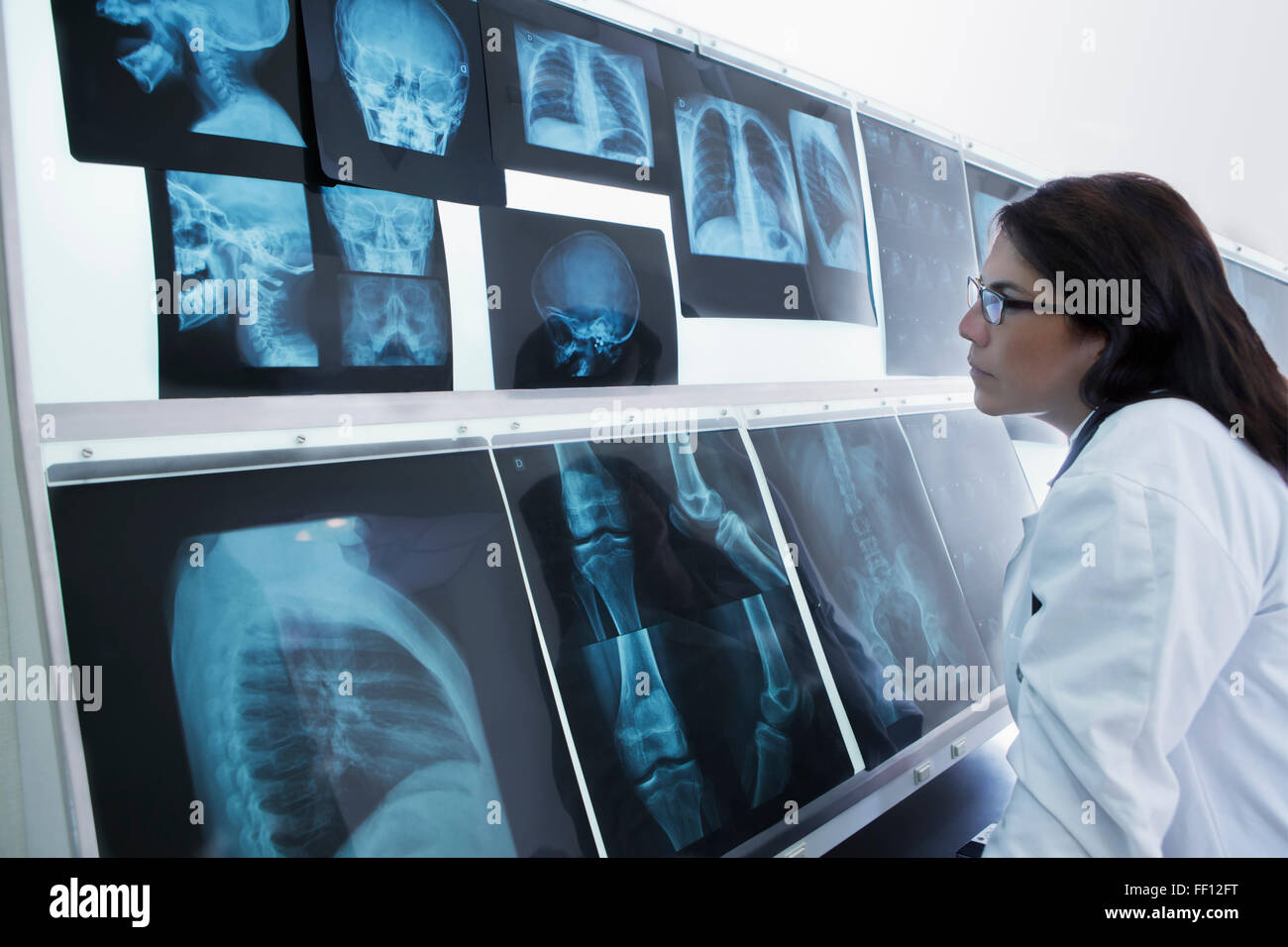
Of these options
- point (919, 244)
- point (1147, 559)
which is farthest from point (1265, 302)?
point (1147, 559)

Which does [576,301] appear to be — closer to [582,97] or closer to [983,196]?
[582,97]

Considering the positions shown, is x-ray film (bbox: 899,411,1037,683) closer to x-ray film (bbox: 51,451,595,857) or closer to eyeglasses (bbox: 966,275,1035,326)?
eyeglasses (bbox: 966,275,1035,326)

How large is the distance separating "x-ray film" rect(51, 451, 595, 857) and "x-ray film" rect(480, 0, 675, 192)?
519mm

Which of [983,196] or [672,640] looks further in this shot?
[983,196]

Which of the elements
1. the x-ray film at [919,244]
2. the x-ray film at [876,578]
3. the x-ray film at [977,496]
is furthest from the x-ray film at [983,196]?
the x-ray film at [876,578]

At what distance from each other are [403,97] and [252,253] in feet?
1.04

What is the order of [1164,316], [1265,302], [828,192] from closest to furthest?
[1164,316]
[828,192]
[1265,302]

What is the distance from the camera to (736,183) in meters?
1.54

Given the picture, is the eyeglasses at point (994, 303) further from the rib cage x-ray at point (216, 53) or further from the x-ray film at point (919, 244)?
the rib cage x-ray at point (216, 53)

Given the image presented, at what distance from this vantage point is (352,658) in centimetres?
89

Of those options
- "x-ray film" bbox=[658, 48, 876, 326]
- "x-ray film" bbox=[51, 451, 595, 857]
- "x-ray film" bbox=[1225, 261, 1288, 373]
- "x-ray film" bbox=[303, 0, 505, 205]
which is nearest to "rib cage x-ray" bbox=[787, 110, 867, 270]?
"x-ray film" bbox=[658, 48, 876, 326]

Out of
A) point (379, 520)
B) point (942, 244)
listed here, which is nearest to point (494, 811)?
point (379, 520)

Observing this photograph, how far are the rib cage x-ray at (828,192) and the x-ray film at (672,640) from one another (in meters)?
0.64
